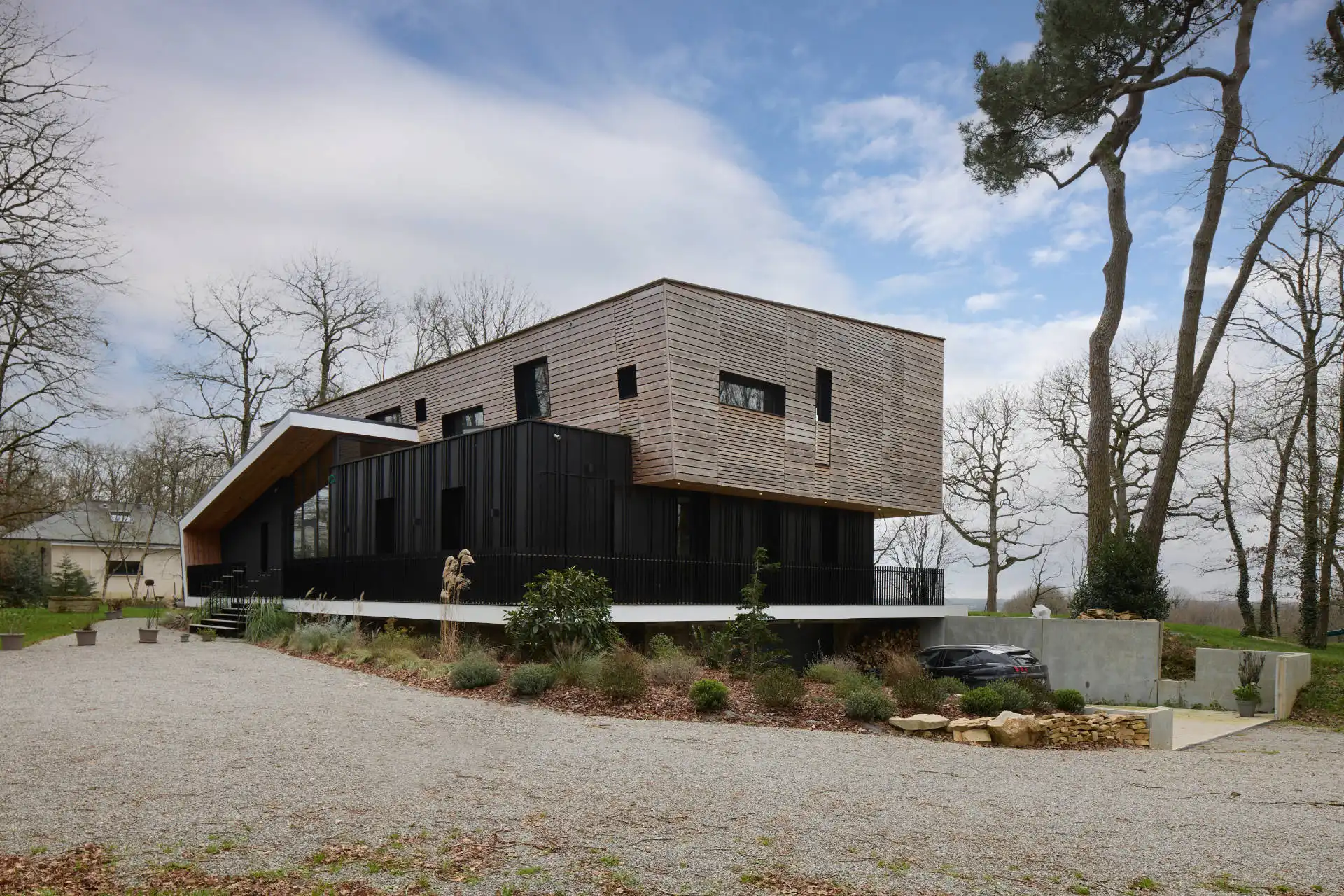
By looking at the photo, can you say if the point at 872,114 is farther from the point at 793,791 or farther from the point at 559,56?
the point at 793,791

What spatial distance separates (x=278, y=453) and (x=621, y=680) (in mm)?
14817

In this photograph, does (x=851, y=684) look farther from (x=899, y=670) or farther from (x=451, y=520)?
(x=451, y=520)

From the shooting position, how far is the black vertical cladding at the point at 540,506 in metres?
17.2

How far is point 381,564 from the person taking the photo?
19484mm

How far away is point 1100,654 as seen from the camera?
20.4 m

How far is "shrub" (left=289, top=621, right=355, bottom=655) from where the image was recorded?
55.7 ft

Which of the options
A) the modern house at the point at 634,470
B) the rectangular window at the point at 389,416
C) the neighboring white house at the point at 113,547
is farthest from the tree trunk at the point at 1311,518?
the neighboring white house at the point at 113,547

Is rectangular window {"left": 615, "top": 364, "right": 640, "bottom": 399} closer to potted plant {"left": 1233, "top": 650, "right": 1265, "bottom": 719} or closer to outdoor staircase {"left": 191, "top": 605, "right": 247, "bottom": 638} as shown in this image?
outdoor staircase {"left": 191, "top": 605, "right": 247, "bottom": 638}

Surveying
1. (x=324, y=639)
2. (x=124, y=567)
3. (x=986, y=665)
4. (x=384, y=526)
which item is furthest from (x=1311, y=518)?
(x=124, y=567)

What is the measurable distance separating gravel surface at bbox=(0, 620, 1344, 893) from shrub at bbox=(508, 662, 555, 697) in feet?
1.60

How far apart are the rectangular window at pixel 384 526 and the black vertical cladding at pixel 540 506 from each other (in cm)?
7

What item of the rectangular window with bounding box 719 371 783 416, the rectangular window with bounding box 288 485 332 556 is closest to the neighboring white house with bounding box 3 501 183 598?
the rectangular window with bounding box 288 485 332 556

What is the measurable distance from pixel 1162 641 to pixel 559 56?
17182mm

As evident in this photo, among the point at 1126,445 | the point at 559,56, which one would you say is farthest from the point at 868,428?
the point at 1126,445
